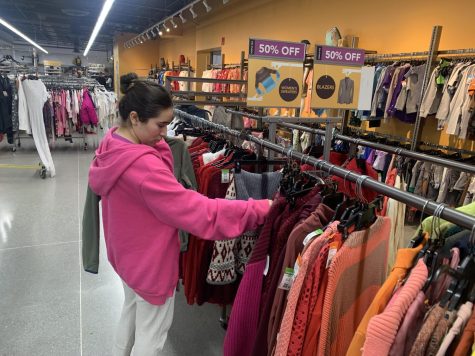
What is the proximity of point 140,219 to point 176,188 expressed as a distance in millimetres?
232

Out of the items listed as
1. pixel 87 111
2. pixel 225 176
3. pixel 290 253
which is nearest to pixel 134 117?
pixel 225 176

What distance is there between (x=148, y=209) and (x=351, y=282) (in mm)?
804

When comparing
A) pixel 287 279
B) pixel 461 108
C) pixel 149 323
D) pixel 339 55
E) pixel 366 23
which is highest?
pixel 366 23

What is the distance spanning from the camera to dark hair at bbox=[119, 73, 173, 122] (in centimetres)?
140

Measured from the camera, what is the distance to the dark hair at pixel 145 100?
55.0 inches

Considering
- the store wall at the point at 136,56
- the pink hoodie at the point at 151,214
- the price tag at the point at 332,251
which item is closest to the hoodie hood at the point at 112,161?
the pink hoodie at the point at 151,214

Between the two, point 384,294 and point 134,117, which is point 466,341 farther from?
point 134,117

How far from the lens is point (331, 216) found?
129 cm

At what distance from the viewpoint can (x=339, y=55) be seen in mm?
1991

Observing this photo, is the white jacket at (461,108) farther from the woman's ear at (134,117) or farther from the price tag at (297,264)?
the woman's ear at (134,117)

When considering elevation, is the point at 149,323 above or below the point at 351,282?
below

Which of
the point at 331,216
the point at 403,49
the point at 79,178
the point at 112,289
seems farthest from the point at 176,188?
the point at 79,178

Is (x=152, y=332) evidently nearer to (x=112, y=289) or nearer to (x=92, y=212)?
(x=92, y=212)

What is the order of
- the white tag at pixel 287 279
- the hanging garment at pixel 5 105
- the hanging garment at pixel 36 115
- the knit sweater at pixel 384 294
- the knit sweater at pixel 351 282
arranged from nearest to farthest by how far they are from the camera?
1. the knit sweater at pixel 384 294
2. the knit sweater at pixel 351 282
3. the white tag at pixel 287 279
4. the hanging garment at pixel 36 115
5. the hanging garment at pixel 5 105
